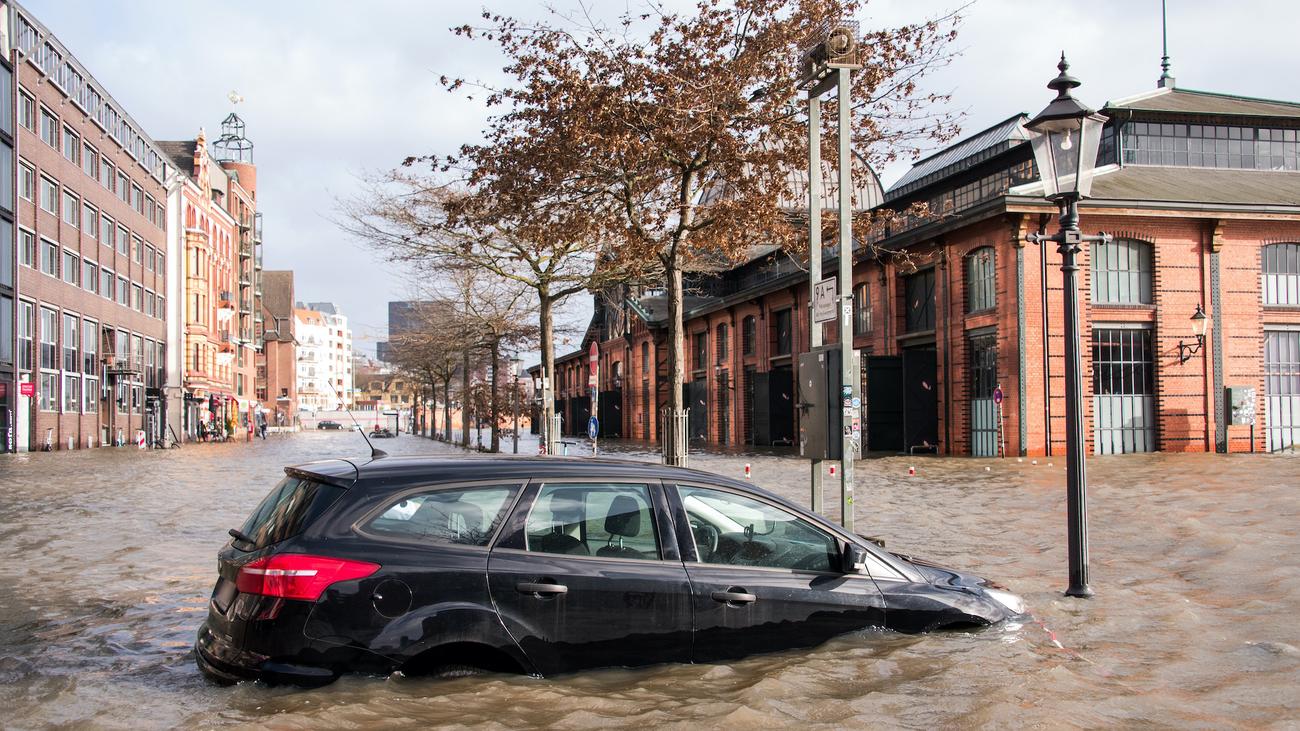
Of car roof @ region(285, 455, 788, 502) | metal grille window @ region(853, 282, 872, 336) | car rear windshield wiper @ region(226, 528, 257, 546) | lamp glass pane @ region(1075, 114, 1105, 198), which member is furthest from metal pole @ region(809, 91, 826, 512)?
metal grille window @ region(853, 282, 872, 336)

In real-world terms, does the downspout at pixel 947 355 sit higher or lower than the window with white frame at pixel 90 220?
lower

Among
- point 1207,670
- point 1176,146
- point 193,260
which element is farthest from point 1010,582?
point 193,260

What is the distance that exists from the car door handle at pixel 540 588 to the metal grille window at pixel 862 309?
3289 centimetres

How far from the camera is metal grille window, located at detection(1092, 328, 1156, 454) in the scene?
29.7 m

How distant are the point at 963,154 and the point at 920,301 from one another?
676 cm

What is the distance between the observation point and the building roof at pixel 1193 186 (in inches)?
1171

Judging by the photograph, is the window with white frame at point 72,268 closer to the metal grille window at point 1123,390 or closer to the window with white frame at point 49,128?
the window with white frame at point 49,128

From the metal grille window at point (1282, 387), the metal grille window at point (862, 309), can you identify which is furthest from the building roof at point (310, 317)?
the metal grille window at point (1282, 387)

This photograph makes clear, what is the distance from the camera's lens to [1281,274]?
31.0 meters

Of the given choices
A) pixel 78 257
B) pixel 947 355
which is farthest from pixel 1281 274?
pixel 78 257

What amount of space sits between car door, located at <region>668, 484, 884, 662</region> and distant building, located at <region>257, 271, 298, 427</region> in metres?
111

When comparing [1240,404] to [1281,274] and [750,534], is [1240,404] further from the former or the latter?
[750,534]

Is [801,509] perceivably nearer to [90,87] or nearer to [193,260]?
[90,87]

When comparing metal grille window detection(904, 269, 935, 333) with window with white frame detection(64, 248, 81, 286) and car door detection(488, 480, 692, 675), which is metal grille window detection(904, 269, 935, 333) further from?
window with white frame detection(64, 248, 81, 286)
